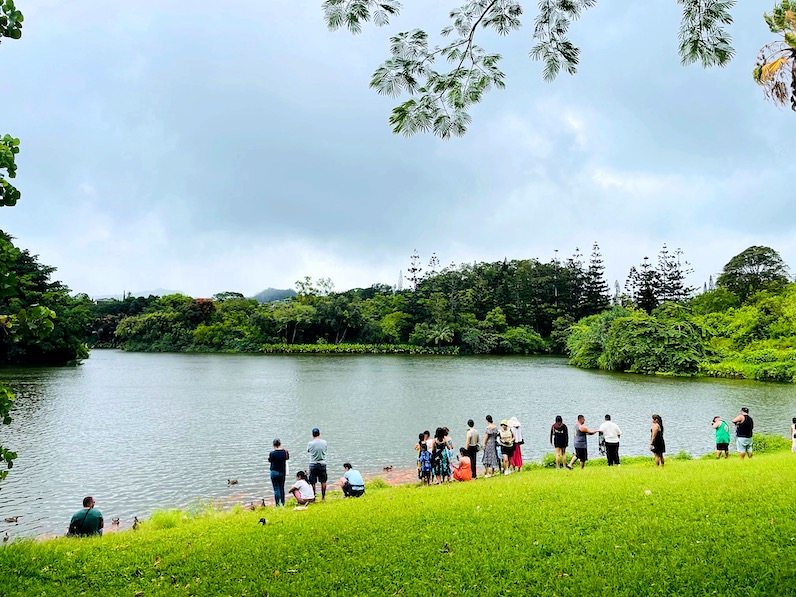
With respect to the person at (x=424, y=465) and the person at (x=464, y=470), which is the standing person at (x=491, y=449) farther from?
the person at (x=424, y=465)

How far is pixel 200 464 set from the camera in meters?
16.6

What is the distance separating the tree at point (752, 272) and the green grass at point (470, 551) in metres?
61.0

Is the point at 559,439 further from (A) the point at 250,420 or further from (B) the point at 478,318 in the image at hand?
(B) the point at 478,318

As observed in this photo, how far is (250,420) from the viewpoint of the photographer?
78.3 feet

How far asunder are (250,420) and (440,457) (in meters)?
13.4

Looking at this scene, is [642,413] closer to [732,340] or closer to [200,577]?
[200,577]

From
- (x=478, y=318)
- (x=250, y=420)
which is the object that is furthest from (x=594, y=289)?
(x=250, y=420)

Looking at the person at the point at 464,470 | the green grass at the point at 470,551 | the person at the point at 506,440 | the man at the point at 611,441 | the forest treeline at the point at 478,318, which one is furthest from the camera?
the forest treeline at the point at 478,318

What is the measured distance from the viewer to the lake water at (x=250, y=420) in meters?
14.2

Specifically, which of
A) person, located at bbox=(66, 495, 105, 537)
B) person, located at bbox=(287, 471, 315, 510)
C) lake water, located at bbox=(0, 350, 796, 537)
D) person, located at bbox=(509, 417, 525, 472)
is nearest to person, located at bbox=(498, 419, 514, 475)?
person, located at bbox=(509, 417, 525, 472)

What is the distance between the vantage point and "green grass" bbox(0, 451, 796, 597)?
5516mm

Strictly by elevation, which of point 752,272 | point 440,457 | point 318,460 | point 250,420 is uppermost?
point 752,272

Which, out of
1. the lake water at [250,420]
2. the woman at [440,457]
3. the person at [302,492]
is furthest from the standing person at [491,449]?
the person at [302,492]

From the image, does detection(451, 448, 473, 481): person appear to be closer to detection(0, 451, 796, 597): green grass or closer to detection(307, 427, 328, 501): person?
detection(307, 427, 328, 501): person
